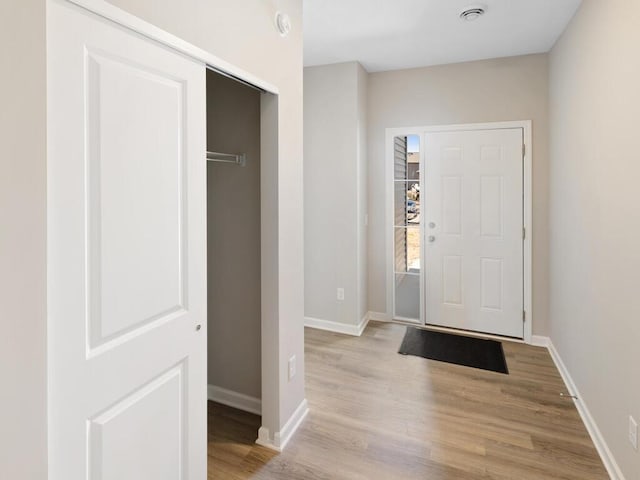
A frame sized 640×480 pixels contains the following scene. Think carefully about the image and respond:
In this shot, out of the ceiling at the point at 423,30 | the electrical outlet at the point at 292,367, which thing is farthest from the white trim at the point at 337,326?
the ceiling at the point at 423,30

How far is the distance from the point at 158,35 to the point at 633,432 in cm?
250

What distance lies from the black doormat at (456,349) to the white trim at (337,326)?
1.50 feet

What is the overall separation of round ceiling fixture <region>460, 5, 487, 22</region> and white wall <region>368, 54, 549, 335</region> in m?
0.97

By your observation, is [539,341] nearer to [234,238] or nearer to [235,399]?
[235,399]

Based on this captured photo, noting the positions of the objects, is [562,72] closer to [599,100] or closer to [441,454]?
[599,100]

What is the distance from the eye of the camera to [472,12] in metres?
2.59

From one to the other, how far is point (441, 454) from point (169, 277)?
1.73 meters

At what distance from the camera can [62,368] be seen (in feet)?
3.17

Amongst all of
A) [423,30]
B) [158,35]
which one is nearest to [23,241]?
[158,35]

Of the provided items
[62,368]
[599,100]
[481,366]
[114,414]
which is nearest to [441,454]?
[481,366]

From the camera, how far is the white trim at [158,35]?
1.02 m

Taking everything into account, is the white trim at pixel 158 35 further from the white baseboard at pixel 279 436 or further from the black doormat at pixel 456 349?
the black doormat at pixel 456 349

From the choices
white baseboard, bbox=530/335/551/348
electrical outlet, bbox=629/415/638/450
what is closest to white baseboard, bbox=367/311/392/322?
white baseboard, bbox=530/335/551/348

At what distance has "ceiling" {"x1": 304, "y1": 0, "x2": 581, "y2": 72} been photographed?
2551 millimetres
